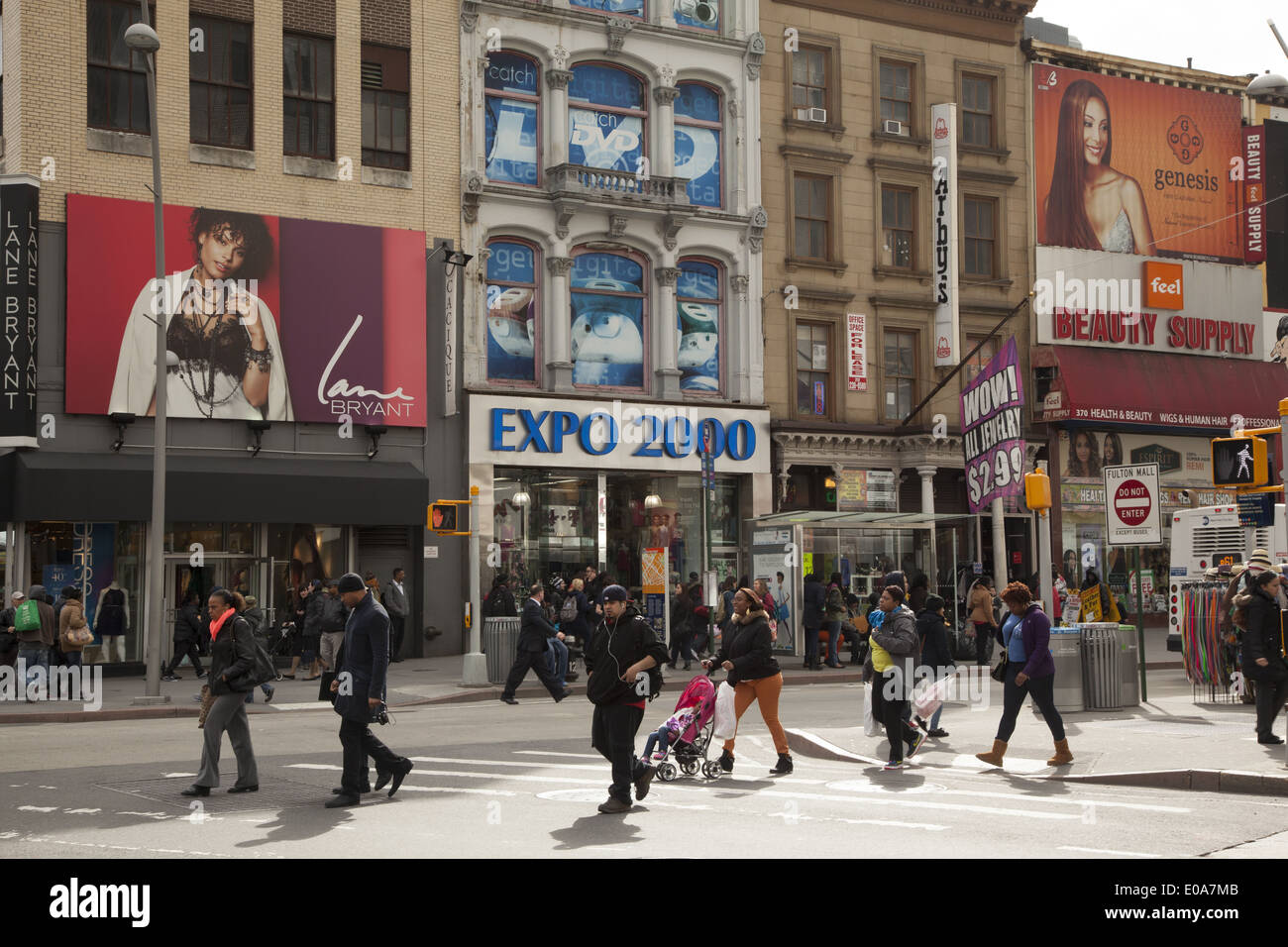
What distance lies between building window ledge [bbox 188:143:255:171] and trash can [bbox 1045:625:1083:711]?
1868 cm

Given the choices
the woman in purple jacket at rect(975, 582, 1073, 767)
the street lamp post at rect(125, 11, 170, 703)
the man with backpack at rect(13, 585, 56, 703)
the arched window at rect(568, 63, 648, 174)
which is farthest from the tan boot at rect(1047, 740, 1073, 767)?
the arched window at rect(568, 63, 648, 174)

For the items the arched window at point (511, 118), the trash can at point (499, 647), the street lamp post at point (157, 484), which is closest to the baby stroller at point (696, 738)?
the street lamp post at point (157, 484)

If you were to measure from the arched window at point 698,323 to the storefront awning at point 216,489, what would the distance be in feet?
24.7

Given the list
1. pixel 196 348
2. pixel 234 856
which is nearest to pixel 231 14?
pixel 196 348

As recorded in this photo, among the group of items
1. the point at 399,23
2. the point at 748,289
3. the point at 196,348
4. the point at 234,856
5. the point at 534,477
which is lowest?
the point at 234,856

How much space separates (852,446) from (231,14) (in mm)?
17071

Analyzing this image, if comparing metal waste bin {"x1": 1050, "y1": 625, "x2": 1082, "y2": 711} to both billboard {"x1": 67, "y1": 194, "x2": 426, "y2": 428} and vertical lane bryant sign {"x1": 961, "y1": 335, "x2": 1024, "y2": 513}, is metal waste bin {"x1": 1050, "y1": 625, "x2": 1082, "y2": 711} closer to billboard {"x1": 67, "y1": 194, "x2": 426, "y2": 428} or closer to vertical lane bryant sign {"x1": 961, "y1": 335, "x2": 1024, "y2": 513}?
vertical lane bryant sign {"x1": 961, "y1": 335, "x2": 1024, "y2": 513}

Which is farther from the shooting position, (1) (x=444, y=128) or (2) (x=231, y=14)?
(1) (x=444, y=128)

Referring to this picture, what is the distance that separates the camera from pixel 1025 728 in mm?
16406

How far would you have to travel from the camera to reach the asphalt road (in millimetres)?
9094

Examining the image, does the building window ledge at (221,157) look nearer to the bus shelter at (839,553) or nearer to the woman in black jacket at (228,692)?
the bus shelter at (839,553)

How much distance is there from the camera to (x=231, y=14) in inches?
1124

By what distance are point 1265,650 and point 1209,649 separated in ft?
19.7
